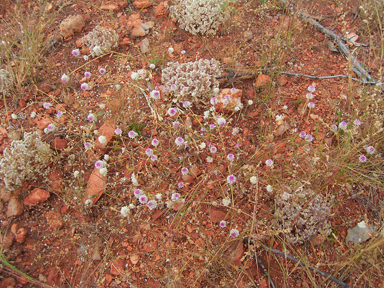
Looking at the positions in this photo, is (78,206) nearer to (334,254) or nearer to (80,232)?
(80,232)

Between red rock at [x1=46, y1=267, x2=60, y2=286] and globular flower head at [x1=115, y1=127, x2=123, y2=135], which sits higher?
globular flower head at [x1=115, y1=127, x2=123, y2=135]

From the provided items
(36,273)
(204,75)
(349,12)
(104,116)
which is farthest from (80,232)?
(349,12)

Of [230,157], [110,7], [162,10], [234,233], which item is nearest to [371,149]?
[230,157]

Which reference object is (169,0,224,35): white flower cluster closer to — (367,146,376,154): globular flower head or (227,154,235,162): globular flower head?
(227,154,235,162): globular flower head

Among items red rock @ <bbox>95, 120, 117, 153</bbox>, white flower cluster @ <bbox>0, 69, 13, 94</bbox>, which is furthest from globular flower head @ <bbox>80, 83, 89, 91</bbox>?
white flower cluster @ <bbox>0, 69, 13, 94</bbox>

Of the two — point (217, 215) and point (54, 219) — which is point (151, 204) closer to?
point (217, 215)
